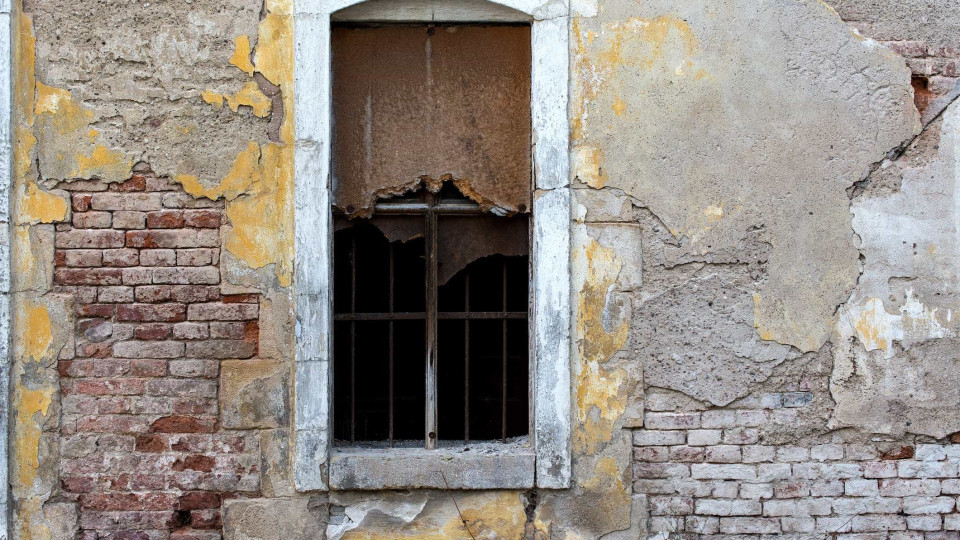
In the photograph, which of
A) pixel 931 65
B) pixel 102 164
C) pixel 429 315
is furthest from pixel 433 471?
pixel 931 65

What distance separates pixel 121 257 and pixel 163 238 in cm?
20

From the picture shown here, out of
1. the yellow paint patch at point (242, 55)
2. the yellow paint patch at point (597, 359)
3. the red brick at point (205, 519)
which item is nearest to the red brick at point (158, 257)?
the yellow paint patch at point (242, 55)

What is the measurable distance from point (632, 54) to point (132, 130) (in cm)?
216

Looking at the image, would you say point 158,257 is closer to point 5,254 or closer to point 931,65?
point 5,254

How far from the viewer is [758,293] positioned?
3307 millimetres

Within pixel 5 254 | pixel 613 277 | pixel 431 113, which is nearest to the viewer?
pixel 5 254

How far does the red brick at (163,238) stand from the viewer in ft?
10.6

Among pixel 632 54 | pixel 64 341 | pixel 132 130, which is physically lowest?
pixel 64 341

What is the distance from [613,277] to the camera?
3.29 metres

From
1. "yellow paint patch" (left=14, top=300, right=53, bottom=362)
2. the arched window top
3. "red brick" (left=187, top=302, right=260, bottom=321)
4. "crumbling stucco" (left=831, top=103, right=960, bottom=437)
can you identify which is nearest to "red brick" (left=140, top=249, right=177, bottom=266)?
"red brick" (left=187, top=302, right=260, bottom=321)

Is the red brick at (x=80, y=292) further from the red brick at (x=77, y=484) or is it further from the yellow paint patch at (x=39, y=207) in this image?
the red brick at (x=77, y=484)

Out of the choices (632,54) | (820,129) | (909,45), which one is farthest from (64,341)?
(909,45)

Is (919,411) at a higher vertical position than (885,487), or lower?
higher

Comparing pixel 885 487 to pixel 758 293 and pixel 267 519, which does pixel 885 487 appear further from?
pixel 267 519
